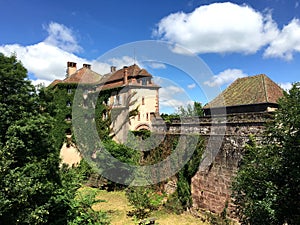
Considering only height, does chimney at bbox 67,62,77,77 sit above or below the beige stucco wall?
above

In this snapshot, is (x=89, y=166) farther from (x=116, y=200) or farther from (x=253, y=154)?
(x=253, y=154)

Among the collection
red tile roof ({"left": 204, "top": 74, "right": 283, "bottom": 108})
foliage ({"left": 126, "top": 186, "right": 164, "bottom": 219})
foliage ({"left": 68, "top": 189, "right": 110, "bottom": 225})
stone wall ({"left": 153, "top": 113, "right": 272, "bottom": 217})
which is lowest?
foliage ({"left": 126, "top": 186, "right": 164, "bottom": 219})

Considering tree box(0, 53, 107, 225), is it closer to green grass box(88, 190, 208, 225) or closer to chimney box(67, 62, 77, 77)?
green grass box(88, 190, 208, 225)

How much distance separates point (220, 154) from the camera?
1158cm

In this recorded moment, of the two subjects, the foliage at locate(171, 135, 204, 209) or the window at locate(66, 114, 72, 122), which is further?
the window at locate(66, 114, 72, 122)

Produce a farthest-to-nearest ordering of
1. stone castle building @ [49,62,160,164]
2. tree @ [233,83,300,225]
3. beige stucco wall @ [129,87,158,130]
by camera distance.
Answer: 1. stone castle building @ [49,62,160,164]
2. beige stucco wall @ [129,87,158,130]
3. tree @ [233,83,300,225]

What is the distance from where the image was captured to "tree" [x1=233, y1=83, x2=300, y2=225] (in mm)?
5464

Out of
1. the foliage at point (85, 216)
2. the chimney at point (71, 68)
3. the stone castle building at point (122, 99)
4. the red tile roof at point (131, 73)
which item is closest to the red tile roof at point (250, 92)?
the stone castle building at point (122, 99)

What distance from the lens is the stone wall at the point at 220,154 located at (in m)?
10.8

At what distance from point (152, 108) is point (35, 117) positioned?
16485 millimetres

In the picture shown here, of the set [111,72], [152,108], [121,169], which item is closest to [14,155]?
[121,169]

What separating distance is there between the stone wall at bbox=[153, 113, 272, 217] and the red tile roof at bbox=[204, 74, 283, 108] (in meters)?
7.03

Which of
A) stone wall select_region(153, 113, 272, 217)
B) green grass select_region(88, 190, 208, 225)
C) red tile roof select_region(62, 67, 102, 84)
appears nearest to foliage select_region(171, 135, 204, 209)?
stone wall select_region(153, 113, 272, 217)

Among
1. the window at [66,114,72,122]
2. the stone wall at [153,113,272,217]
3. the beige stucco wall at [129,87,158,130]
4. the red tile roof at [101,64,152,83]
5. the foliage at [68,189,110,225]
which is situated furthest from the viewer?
the window at [66,114,72,122]
